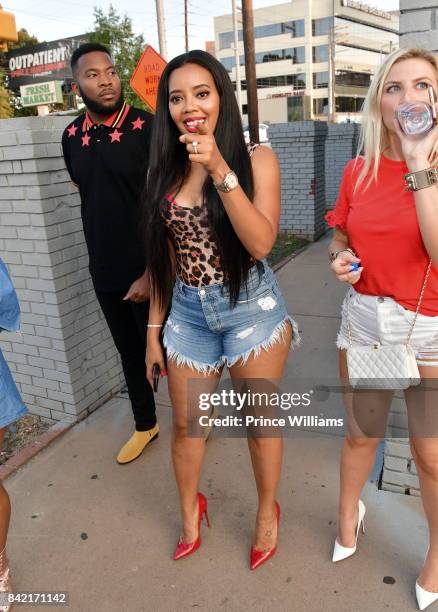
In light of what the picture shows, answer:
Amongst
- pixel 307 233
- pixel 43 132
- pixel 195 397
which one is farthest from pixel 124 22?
pixel 195 397

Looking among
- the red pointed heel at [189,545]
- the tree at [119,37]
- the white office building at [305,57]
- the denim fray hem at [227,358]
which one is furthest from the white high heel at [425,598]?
the white office building at [305,57]

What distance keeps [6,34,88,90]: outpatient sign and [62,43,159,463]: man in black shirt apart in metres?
30.3

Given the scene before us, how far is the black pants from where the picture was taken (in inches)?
105

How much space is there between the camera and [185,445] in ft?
6.81

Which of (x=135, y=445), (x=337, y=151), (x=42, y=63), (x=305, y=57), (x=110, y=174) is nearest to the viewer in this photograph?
(x=110, y=174)

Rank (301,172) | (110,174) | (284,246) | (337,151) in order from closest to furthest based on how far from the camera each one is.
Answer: (110,174), (284,246), (301,172), (337,151)

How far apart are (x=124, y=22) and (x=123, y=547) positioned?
26.4 meters

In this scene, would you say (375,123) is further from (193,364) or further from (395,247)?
(193,364)

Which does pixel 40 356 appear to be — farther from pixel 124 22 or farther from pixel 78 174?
pixel 124 22

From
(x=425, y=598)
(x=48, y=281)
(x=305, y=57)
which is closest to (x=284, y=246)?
(x=48, y=281)

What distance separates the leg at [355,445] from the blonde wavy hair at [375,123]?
676 millimetres

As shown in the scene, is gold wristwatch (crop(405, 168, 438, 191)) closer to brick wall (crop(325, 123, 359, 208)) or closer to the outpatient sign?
brick wall (crop(325, 123, 359, 208))

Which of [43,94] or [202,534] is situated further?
[43,94]

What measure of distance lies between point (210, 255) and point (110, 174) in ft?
3.05
